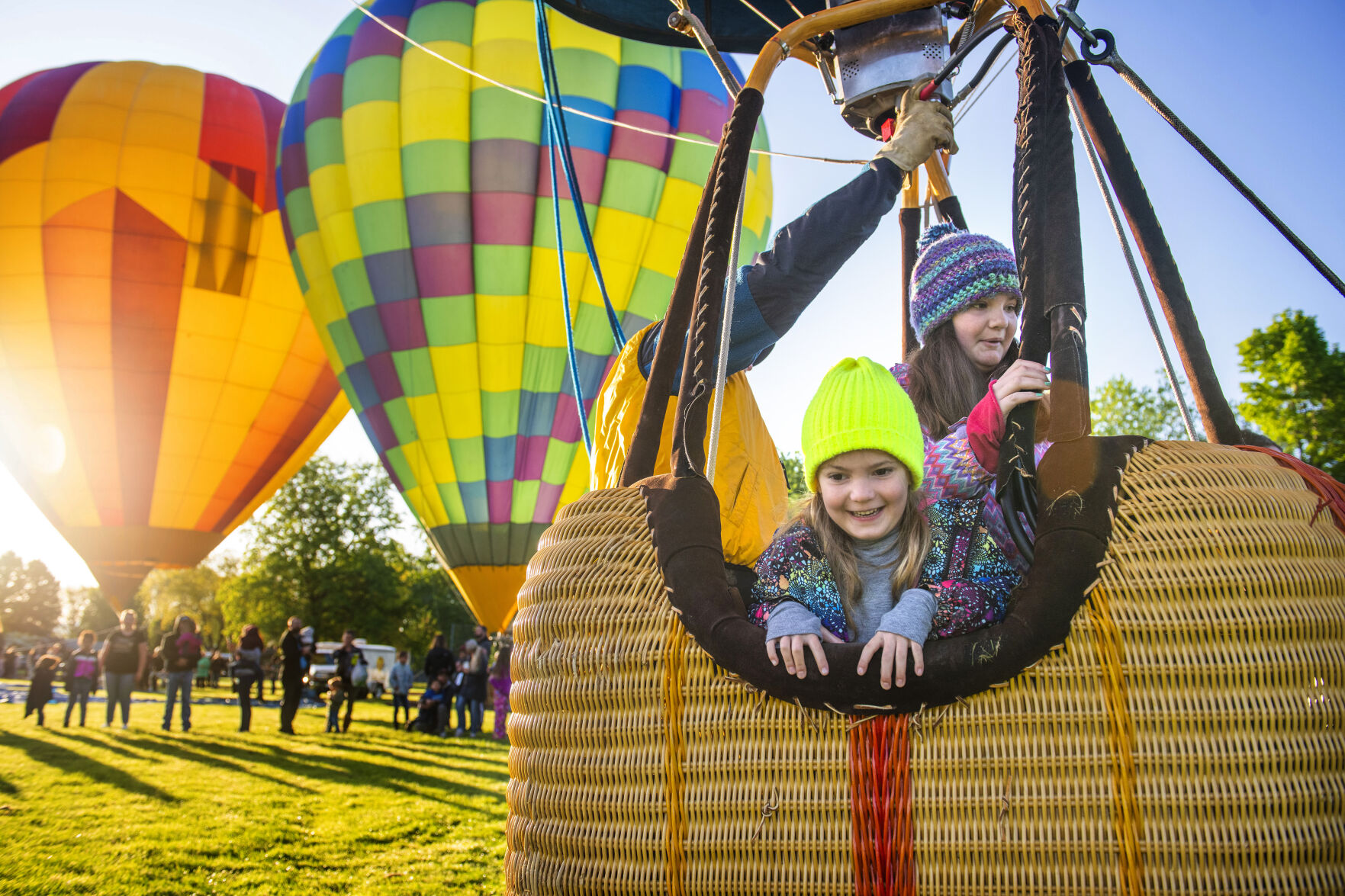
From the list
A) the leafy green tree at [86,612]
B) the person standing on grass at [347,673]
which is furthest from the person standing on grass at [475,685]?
the leafy green tree at [86,612]

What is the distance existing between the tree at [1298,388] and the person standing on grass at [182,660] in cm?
1477

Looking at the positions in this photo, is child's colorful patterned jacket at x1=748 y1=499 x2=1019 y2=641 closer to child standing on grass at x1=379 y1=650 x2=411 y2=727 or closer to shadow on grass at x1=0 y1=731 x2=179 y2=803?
shadow on grass at x1=0 y1=731 x2=179 y2=803

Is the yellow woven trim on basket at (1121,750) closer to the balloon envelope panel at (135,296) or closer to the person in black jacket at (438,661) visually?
the person in black jacket at (438,661)

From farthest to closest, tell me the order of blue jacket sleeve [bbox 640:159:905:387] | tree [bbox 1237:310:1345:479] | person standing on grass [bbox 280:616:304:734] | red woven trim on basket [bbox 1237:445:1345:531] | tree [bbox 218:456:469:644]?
1. tree [bbox 218:456:469:644]
2. tree [bbox 1237:310:1345:479]
3. person standing on grass [bbox 280:616:304:734]
4. blue jacket sleeve [bbox 640:159:905:387]
5. red woven trim on basket [bbox 1237:445:1345:531]

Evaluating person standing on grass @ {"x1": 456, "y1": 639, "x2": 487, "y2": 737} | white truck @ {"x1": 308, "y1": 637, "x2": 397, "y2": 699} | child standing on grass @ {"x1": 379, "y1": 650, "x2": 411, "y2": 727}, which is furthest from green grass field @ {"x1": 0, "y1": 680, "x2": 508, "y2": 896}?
white truck @ {"x1": 308, "y1": 637, "x2": 397, "y2": 699}

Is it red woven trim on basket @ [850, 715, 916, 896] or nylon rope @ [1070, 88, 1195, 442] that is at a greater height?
nylon rope @ [1070, 88, 1195, 442]

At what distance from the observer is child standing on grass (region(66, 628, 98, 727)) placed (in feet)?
31.0

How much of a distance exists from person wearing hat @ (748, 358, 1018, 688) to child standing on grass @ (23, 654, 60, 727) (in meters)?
11.0

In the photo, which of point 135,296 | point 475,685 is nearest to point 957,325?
point 475,685

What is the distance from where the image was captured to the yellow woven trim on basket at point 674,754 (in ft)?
3.26

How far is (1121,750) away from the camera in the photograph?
917mm

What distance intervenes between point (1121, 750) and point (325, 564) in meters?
29.5

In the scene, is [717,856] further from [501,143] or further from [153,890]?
[501,143]

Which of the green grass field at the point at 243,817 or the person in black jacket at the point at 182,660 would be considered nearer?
the green grass field at the point at 243,817
